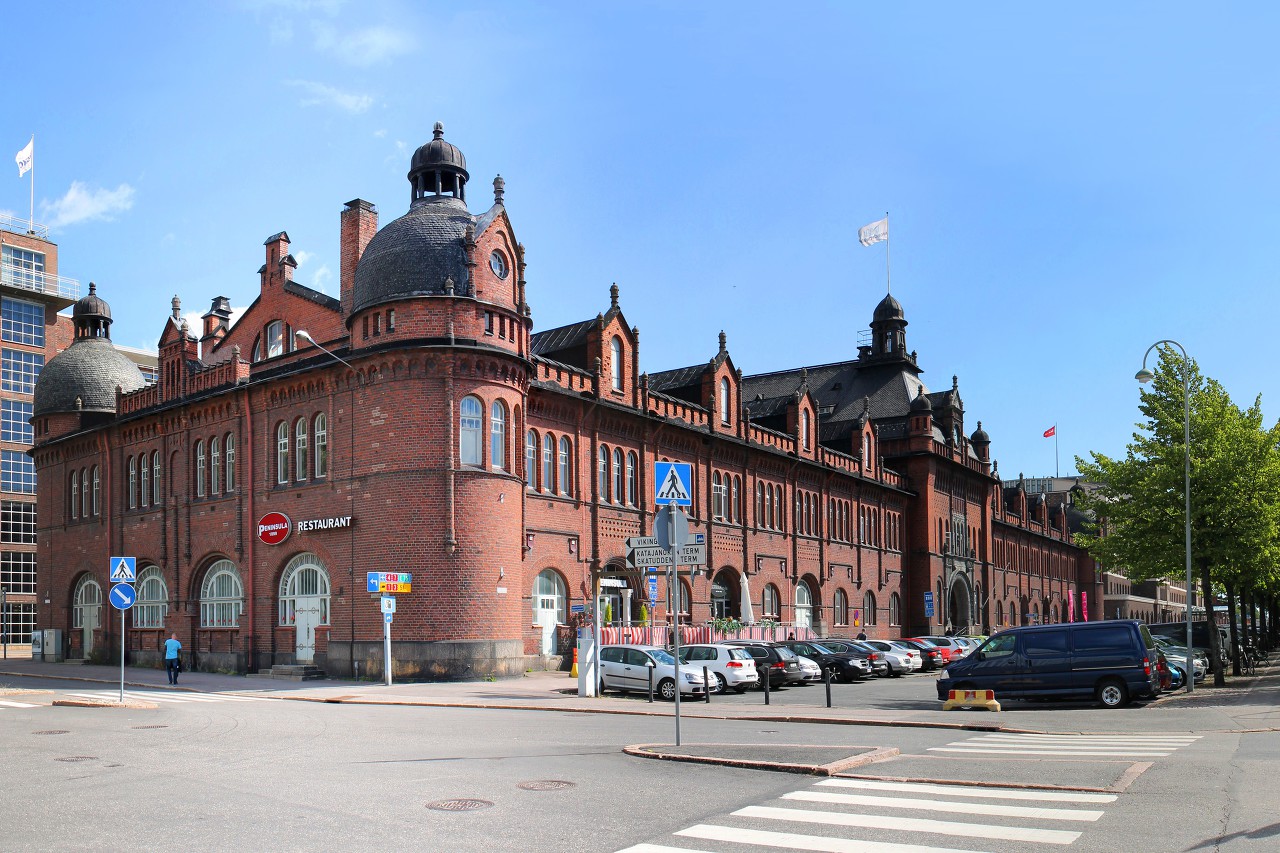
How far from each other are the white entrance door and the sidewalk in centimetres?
204

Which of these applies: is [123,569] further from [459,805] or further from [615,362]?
[615,362]

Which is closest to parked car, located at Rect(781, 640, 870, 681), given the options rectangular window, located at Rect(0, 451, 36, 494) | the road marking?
the road marking

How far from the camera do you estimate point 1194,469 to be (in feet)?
103

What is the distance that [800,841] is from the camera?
8.65 meters

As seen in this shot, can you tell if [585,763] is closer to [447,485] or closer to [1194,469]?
[447,485]

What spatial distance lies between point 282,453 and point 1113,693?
26.6m

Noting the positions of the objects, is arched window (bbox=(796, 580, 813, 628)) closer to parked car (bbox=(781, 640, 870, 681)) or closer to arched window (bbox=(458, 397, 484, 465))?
parked car (bbox=(781, 640, 870, 681))

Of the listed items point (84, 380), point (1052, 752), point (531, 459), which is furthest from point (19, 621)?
point (1052, 752)

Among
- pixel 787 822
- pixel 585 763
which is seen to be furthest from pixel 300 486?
pixel 787 822

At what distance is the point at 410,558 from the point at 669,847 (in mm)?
25585

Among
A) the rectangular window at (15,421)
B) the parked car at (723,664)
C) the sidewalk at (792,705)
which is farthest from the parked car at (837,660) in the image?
the rectangular window at (15,421)

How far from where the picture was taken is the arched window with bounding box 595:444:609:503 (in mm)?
41875

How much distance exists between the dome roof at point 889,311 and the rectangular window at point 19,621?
5397 centimetres

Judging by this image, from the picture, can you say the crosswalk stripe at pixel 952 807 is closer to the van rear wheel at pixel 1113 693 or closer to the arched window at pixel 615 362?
the van rear wheel at pixel 1113 693
